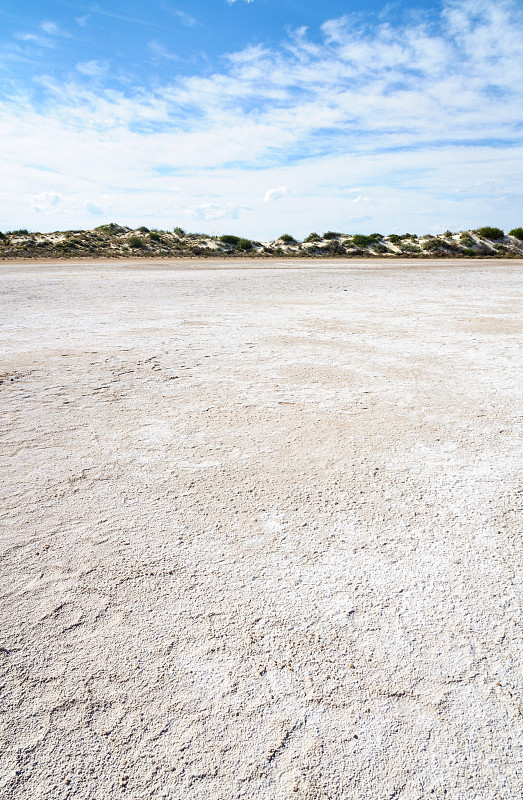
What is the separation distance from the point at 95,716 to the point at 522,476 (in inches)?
123

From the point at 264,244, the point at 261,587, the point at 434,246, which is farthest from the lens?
the point at 264,244

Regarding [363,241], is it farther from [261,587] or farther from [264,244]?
→ [261,587]

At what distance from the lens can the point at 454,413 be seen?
5.22m

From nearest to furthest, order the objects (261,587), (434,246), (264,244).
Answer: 1. (261,587)
2. (434,246)
3. (264,244)

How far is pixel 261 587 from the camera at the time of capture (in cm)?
278

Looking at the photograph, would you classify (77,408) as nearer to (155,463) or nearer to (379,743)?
(155,463)

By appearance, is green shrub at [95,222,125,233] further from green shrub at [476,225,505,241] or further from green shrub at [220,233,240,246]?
green shrub at [476,225,505,241]

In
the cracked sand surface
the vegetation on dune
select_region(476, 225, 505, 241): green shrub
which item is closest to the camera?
the cracked sand surface

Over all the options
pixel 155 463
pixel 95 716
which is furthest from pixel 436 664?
pixel 155 463

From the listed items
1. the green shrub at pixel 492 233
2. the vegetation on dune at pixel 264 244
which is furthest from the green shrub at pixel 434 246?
the green shrub at pixel 492 233

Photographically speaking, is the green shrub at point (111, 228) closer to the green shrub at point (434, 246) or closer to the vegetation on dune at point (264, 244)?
the vegetation on dune at point (264, 244)

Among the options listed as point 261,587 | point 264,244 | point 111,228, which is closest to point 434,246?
point 264,244

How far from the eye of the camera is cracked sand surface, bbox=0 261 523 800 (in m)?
1.92

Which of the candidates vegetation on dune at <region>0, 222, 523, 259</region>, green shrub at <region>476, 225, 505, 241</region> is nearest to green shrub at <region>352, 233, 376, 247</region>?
vegetation on dune at <region>0, 222, 523, 259</region>
